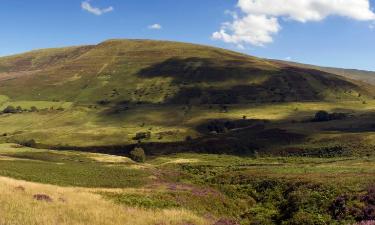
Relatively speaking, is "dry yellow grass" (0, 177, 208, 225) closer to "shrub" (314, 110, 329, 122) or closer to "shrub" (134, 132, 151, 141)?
"shrub" (134, 132, 151, 141)

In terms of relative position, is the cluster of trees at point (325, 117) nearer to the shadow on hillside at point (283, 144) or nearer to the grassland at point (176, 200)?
the shadow on hillside at point (283, 144)

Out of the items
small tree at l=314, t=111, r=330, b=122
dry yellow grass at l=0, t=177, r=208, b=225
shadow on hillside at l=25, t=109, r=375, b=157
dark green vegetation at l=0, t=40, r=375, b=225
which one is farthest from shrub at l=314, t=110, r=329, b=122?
dry yellow grass at l=0, t=177, r=208, b=225

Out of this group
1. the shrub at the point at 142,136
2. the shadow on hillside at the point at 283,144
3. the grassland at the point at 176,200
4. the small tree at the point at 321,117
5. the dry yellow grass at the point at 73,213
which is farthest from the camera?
the small tree at the point at 321,117

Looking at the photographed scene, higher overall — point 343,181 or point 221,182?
point 343,181

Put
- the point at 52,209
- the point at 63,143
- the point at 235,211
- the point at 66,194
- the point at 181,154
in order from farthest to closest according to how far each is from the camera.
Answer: the point at 63,143 < the point at 181,154 < the point at 235,211 < the point at 66,194 < the point at 52,209

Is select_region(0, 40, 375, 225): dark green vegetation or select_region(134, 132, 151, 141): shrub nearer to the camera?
select_region(0, 40, 375, 225): dark green vegetation

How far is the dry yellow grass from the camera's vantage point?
21938 millimetres

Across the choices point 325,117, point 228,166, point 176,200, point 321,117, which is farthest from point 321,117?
point 176,200

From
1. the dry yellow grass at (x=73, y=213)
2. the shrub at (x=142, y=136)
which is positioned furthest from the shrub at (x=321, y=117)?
the dry yellow grass at (x=73, y=213)

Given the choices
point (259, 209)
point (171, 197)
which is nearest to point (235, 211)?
point (259, 209)

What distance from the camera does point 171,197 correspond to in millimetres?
36844

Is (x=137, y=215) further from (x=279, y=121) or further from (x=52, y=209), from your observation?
(x=279, y=121)

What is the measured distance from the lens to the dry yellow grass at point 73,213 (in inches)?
864

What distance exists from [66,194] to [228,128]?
147367 mm
